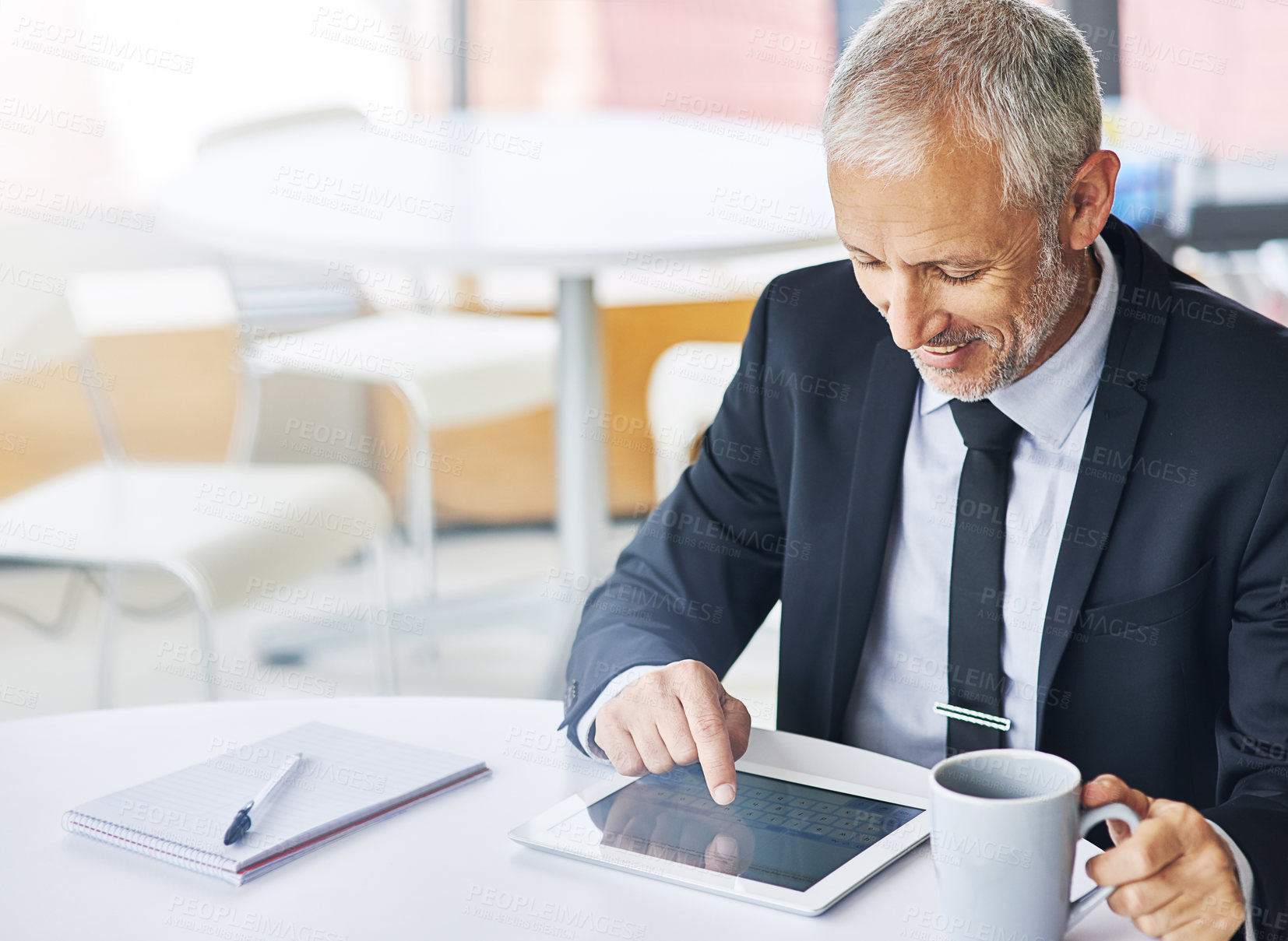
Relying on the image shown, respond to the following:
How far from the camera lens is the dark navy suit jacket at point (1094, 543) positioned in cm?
112

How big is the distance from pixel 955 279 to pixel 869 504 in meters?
0.25

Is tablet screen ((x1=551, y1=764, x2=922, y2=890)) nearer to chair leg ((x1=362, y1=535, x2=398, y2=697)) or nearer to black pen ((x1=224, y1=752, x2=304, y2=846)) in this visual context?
black pen ((x1=224, y1=752, x2=304, y2=846))

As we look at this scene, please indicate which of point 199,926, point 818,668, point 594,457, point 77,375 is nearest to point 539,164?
point 594,457

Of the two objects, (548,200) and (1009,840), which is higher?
(548,200)

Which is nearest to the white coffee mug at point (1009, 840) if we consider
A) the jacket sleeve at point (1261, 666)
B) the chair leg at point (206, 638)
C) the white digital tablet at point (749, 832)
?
the white digital tablet at point (749, 832)

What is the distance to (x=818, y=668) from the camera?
1346 millimetres

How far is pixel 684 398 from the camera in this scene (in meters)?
2.69

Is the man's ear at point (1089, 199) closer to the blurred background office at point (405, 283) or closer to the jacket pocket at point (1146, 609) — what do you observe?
the jacket pocket at point (1146, 609)

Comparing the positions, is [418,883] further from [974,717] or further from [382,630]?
[382,630]

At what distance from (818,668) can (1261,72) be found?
109 inches

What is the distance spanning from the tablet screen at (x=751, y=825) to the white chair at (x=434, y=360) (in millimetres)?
1687

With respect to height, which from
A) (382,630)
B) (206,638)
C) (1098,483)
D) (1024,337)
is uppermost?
(1024,337)

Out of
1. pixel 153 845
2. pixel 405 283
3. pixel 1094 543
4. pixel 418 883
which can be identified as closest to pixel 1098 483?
pixel 1094 543

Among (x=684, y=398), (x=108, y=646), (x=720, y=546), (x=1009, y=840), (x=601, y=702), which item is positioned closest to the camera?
(x=1009, y=840)
